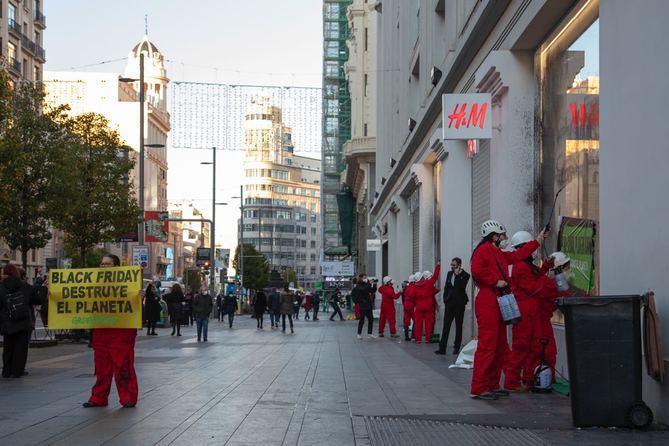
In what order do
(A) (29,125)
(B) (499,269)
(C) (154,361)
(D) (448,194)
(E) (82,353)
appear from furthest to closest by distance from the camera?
(A) (29,125), (D) (448,194), (E) (82,353), (C) (154,361), (B) (499,269)

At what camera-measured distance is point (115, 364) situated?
10.8 metres

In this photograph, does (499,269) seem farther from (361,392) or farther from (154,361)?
(154,361)

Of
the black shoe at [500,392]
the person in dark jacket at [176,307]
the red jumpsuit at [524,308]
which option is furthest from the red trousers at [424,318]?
the black shoe at [500,392]

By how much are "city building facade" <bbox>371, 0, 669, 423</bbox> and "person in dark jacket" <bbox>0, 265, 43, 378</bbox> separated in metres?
7.21

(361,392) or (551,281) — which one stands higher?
(551,281)

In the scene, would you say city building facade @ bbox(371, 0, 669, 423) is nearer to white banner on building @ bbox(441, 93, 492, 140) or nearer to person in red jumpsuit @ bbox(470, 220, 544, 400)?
white banner on building @ bbox(441, 93, 492, 140)

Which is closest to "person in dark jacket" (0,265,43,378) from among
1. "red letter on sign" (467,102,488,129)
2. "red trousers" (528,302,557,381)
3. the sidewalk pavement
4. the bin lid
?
the sidewalk pavement

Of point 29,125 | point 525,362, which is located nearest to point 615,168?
point 525,362

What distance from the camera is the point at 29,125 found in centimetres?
2697

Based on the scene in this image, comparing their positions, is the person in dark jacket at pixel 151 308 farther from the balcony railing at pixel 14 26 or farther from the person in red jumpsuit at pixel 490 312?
the balcony railing at pixel 14 26

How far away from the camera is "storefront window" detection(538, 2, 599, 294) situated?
1262 cm

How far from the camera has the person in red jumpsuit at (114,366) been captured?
425 inches

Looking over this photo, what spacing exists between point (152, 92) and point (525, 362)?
144 m

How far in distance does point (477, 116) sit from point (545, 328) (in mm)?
6120
